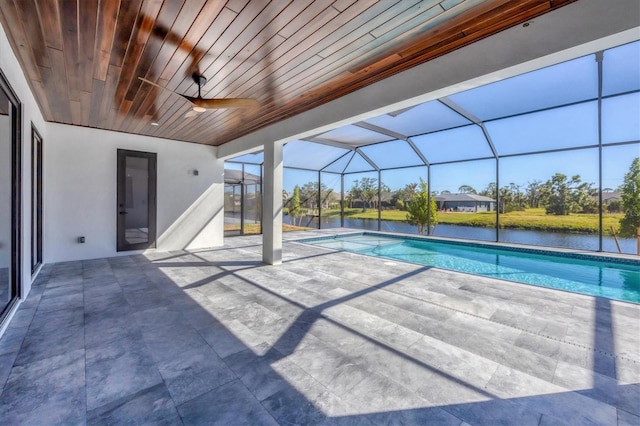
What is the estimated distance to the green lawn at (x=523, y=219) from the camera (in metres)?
7.39

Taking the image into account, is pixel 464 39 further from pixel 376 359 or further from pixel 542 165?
pixel 542 165

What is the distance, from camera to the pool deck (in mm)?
1588

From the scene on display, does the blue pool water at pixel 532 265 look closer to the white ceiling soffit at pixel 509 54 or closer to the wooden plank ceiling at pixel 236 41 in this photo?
the white ceiling soffit at pixel 509 54

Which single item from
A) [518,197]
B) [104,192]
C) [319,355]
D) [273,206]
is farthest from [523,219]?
[104,192]

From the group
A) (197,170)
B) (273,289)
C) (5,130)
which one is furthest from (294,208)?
(5,130)

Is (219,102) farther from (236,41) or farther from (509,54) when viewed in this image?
(509,54)

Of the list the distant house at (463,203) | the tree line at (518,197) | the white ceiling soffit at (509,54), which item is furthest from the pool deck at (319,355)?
the distant house at (463,203)

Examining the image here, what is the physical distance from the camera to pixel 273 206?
17.1ft

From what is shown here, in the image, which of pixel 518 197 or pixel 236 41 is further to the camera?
pixel 518 197

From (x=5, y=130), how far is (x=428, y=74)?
5.13m

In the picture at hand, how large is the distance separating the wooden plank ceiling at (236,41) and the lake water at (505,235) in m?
6.61

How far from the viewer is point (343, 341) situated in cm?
237

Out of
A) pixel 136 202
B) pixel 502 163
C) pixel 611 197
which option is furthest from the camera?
pixel 502 163

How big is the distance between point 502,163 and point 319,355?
762cm
